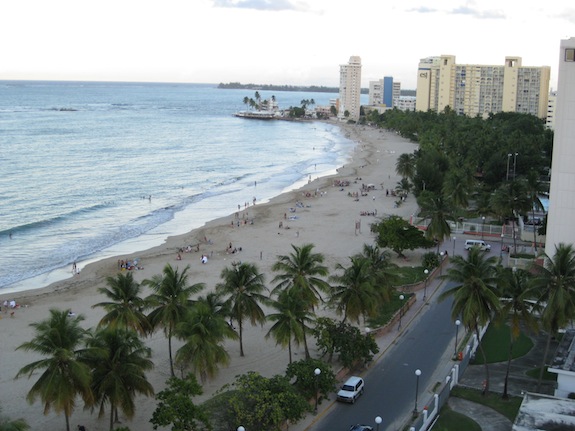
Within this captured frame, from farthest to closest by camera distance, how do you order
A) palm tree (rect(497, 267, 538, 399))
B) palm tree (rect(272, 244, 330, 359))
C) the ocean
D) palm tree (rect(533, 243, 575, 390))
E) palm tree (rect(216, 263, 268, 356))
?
the ocean < palm tree (rect(272, 244, 330, 359)) < palm tree (rect(216, 263, 268, 356)) < palm tree (rect(497, 267, 538, 399)) < palm tree (rect(533, 243, 575, 390))

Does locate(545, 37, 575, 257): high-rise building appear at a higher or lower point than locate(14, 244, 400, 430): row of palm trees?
higher

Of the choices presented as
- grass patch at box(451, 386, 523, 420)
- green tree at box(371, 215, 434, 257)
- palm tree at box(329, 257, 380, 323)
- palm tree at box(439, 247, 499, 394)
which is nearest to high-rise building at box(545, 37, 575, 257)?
palm tree at box(439, 247, 499, 394)

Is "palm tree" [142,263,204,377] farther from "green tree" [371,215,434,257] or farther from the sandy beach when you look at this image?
"green tree" [371,215,434,257]

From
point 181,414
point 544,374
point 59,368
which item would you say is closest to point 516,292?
point 544,374

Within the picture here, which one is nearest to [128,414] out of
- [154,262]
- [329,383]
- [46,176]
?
[329,383]

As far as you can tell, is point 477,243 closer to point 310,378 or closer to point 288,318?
point 288,318

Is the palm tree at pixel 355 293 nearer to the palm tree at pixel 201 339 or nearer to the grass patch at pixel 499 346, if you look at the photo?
the grass patch at pixel 499 346

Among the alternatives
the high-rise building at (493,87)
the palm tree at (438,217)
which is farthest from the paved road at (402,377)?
the high-rise building at (493,87)
